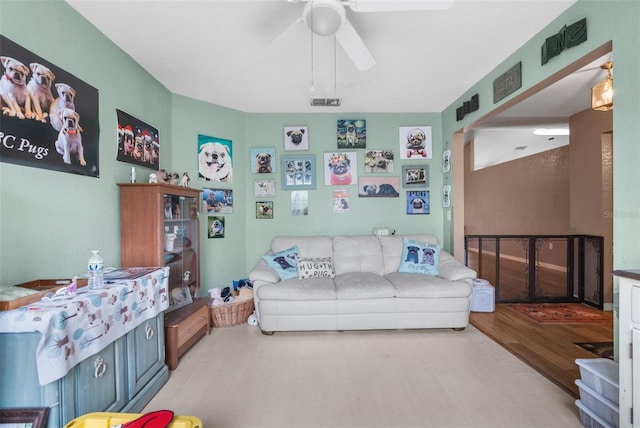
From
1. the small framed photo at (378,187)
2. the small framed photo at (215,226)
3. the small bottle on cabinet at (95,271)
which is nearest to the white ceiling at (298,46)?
the small framed photo at (378,187)

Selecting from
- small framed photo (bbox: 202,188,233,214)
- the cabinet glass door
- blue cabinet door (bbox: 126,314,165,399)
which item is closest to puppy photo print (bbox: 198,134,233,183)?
small framed photo (bbox: 202,188,233,214)

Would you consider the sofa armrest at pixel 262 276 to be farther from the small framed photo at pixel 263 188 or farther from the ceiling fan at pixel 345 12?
the ceiling fan at pixel 345 12

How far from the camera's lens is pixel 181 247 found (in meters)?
2.75

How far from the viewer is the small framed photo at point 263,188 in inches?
152

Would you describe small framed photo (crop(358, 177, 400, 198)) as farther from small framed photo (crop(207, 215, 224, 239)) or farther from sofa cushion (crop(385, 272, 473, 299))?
small framed photo (crop(207, 215, 224, 239))

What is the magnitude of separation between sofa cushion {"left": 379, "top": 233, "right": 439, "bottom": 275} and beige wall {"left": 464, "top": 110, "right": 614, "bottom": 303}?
2124mm

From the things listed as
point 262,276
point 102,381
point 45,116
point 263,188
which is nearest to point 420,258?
point 262,276

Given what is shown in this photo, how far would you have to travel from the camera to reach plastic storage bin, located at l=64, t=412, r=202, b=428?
3.61 ft

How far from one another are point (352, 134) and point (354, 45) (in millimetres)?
2014

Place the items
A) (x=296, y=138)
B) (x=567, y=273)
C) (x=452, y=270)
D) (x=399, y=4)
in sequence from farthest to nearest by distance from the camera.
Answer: (x=296, y=138) < (x=567, y=273) < (x=452, y=270) < (x=399, y=4)

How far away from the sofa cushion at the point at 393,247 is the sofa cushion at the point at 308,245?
0.69 metres

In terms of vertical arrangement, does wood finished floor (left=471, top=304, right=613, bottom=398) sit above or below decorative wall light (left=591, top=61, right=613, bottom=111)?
below

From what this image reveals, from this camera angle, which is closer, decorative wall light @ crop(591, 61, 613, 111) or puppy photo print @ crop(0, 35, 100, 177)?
puppy photo print @ crop(0, 35, 100, 177)

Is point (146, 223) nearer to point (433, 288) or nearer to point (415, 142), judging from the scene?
point (433, 288)
